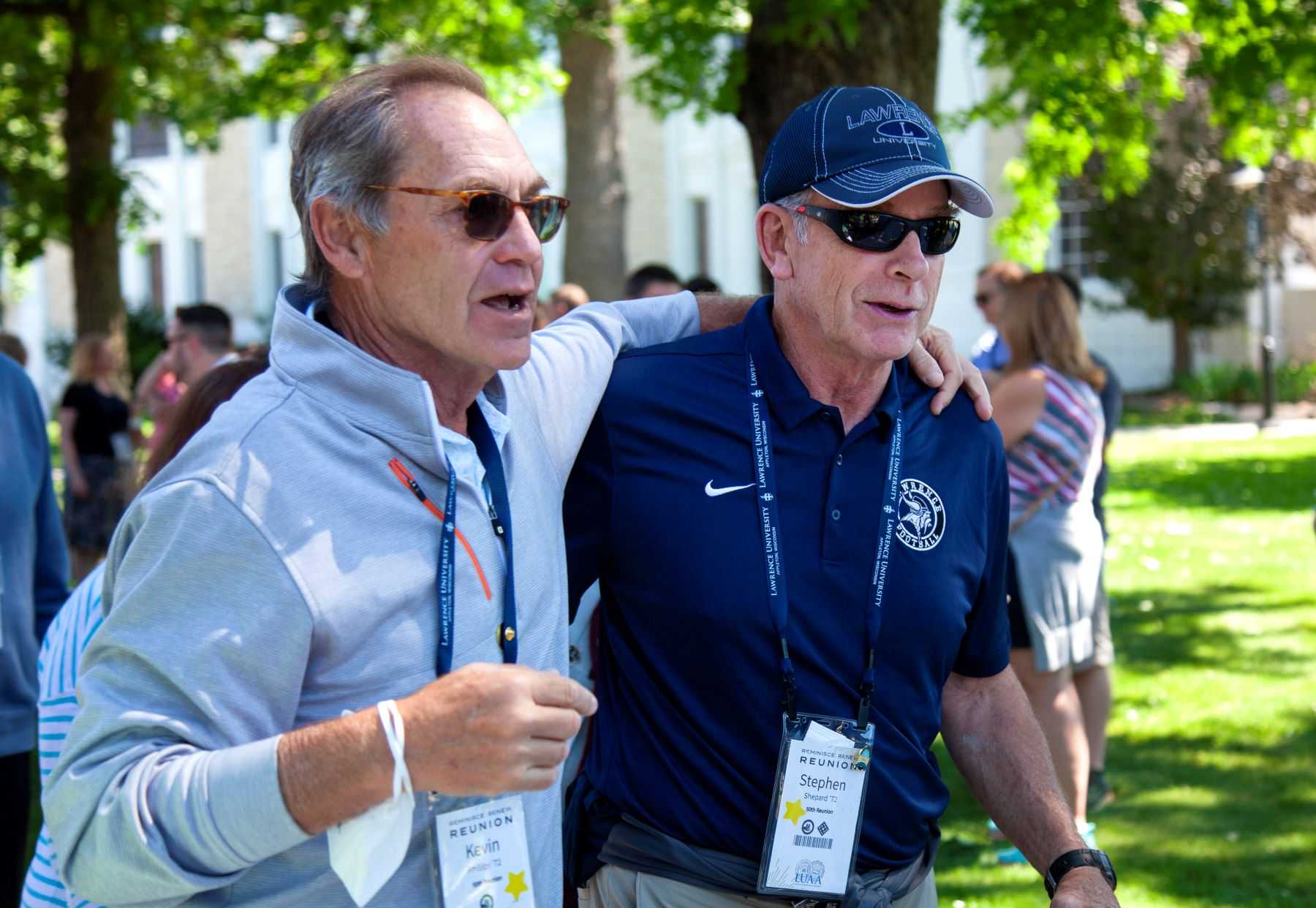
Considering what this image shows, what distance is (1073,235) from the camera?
31.3m

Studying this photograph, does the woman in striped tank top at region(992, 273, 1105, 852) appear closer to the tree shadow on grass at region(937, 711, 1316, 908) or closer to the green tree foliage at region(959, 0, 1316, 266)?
the tree shadow on grass at region(937, 711, 1316, 908)

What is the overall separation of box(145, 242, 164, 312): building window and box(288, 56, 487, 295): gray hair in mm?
41848

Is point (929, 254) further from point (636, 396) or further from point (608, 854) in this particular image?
point (608, 854)

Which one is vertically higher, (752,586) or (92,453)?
(752,586)

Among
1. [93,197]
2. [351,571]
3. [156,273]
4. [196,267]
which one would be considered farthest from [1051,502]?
[156,273]

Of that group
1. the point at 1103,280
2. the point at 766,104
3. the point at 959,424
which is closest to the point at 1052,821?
the point at 959,424

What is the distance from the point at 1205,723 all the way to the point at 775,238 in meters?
6.17

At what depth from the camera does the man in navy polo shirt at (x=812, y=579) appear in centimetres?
264

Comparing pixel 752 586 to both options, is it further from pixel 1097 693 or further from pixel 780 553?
pixel 1097 693

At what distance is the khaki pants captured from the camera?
8.72 ft

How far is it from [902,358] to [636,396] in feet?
1.80

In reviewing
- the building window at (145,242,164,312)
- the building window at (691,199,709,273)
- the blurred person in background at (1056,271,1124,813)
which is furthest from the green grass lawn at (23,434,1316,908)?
the building window at (145,242,164,312)

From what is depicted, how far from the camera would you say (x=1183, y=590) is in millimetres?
11578

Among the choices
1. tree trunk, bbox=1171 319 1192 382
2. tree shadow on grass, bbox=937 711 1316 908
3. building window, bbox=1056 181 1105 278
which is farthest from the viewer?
building window, bbox=1056 181 1105 278
